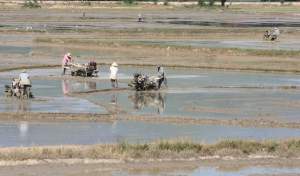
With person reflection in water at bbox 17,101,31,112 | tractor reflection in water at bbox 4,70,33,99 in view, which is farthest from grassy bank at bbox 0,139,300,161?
tractor reflection in water at bbox 4,70,33,99

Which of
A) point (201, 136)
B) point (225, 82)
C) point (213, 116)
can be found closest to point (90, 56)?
point (225, 82)

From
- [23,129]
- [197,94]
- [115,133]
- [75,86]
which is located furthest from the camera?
[75,86]

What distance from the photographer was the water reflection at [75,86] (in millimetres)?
40450

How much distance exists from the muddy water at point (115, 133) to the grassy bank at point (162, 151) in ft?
7.19

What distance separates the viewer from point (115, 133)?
26984 mm

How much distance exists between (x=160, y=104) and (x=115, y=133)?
866cm

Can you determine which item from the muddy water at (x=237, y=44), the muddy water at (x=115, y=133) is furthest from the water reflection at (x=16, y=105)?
the muddy water at (x=237, y=44)

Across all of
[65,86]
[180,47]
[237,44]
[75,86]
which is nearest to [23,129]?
[65,86]

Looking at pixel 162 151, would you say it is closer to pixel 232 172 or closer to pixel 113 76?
pixel 232 172

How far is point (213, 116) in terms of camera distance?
31.8m

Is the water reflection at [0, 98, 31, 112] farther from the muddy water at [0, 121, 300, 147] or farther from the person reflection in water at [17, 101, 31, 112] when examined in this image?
the muddy water at [0, 121, 300, 147]

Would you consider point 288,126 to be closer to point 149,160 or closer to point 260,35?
point 149,160

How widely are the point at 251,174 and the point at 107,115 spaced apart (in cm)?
1241

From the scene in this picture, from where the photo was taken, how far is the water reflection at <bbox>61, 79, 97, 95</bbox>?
40450 mm
